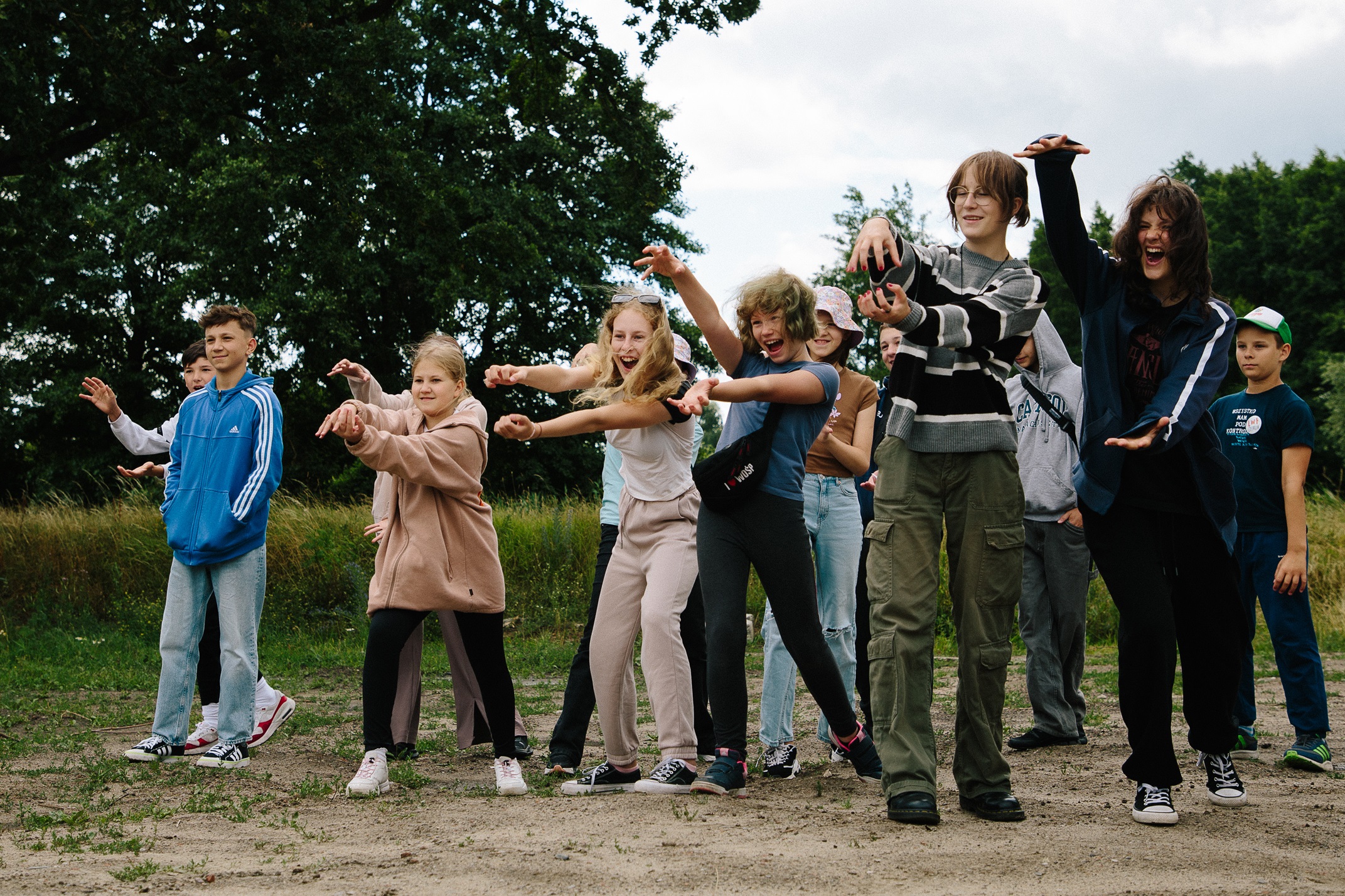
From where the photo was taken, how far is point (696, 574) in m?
4.65

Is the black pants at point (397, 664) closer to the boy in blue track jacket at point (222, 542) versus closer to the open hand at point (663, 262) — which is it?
the boy in blue track jacket at point (222, 542)

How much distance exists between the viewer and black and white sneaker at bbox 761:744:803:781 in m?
4.89

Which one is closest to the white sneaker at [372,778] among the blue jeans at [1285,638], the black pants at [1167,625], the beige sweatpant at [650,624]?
the beige sweatpant at [650,624]

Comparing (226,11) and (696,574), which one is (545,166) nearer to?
(226,11)

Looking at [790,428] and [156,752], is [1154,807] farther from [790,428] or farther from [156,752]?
[156,752]

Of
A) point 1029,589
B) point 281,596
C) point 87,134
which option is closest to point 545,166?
point 87,134

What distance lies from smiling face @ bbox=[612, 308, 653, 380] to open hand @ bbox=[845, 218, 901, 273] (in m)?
1.11

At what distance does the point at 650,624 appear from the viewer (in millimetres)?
4480

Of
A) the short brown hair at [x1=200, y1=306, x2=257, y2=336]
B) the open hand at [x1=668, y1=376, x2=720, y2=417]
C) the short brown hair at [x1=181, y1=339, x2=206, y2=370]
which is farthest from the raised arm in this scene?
the short brown hair at [x1=181, y1=339, x2=206, y2=370]

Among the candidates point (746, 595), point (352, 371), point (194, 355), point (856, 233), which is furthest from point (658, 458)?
point (856, 233)

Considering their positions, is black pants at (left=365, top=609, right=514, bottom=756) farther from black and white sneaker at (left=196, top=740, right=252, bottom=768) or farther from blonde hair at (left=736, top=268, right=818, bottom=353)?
blonde hair at (left=736, top=268, right=818, bottom=353)

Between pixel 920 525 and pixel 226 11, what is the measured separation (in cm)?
1160

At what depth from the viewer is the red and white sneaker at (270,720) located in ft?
19.4

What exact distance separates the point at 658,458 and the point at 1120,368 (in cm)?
181
